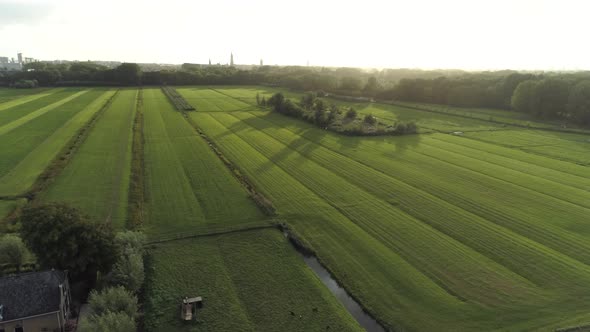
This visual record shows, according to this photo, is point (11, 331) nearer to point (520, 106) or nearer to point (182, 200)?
point (182, 200)

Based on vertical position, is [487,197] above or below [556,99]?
below

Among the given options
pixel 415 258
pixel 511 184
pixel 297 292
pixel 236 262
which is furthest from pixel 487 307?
pixel 511 184

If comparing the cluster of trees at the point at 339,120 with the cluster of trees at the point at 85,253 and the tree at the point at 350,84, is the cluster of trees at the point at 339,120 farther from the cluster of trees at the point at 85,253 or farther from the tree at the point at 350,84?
the cluster of trees at the point at 85,253

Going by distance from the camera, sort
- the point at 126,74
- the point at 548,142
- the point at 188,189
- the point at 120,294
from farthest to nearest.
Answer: the point at 126,74 → the point at 548,142 → the point at 188,189 → the point at 120,294

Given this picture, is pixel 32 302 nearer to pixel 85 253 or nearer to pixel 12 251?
pixel 85 253

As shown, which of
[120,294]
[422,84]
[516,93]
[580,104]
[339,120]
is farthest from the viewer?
[422,84]

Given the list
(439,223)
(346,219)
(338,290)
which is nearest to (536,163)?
(439,223)

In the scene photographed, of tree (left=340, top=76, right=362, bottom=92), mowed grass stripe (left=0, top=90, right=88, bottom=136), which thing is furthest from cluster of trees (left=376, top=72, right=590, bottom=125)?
mowed grass stripe (left=0, top=90, right=88, bottom=136)
